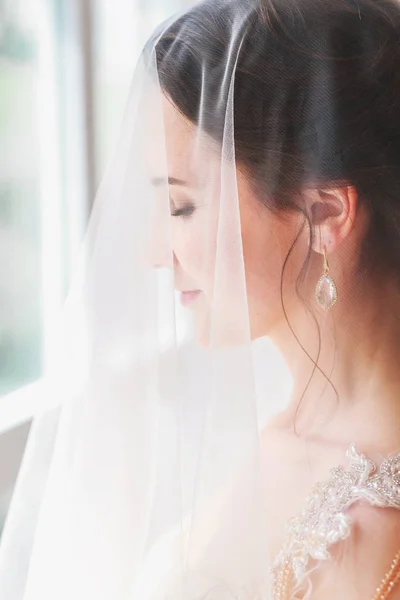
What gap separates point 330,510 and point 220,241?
0.27 metres

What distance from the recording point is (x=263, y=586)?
0.73m

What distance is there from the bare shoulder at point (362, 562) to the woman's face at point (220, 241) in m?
0.20

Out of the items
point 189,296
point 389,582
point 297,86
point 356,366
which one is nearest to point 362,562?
point 389,582

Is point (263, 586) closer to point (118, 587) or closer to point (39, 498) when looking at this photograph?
point (118, 587)

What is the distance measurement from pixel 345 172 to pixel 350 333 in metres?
0.16

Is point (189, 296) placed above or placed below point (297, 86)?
below

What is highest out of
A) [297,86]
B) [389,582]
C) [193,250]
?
[297,86]

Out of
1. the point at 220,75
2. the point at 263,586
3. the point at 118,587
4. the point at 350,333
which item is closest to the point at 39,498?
the point at 118,587

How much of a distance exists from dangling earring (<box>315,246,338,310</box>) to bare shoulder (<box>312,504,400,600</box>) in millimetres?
206

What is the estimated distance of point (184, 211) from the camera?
0.78 m

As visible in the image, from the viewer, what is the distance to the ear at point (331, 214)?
76cm

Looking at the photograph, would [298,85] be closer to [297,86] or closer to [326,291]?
[297,86]

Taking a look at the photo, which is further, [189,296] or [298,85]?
[189,296]

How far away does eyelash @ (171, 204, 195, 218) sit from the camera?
0.78 metres
